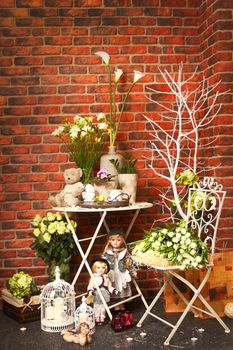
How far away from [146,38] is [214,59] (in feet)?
2.04

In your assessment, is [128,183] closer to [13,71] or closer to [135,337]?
[135,337]

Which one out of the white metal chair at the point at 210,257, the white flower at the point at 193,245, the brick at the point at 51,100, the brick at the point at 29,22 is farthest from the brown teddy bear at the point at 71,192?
the brick at the point at 29,22

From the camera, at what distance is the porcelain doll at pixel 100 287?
3193mm

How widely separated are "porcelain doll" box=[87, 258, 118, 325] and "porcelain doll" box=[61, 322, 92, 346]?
0.27 metres

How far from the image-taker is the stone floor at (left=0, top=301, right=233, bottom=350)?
9.15ft

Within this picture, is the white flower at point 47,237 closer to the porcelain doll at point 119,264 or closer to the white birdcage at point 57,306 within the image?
the white birdcage at point 57,306

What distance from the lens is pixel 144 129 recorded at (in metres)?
3.78

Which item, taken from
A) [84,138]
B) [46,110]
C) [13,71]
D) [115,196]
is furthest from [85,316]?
[13,71]

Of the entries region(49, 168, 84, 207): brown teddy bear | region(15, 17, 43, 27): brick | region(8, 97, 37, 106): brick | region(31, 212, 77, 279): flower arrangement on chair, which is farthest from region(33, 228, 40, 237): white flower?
region(15, 17, 43, 27): brick

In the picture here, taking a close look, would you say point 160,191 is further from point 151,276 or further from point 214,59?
point 214,59

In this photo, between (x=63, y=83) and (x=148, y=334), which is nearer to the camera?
(x=148, y=334)

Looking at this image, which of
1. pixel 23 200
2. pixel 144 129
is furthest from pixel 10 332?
pixel 144 129

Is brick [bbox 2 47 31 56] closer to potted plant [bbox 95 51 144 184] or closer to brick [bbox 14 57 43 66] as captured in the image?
brick [bbox 14 57 43 66]

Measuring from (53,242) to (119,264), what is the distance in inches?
20.7
